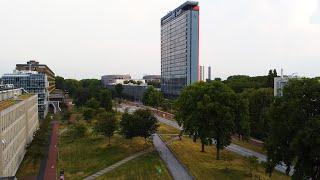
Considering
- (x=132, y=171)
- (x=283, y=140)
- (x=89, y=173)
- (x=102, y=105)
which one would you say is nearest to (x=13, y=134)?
A: (x=89, y=173)

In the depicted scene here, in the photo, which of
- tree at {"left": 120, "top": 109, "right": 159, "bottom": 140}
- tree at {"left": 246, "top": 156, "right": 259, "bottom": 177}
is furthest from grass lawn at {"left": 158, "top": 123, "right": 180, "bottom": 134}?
tree at {"left": 246, "top": 156, "right": 259, "bottom": 177}

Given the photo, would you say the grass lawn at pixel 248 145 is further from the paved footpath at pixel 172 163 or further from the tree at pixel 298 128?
the tree at pixel 298 128

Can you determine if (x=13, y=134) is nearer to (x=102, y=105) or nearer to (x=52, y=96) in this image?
(x=102, y=105)

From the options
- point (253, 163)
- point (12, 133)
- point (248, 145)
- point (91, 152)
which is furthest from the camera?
point (248, 145)

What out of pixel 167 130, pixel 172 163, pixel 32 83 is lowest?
pixel 172 163

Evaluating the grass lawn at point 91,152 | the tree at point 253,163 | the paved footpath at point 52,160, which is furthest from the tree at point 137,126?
the tree at point 253,163

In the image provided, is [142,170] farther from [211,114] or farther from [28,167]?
[28,167]

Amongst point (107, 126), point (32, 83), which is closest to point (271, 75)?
point (107, 126)
